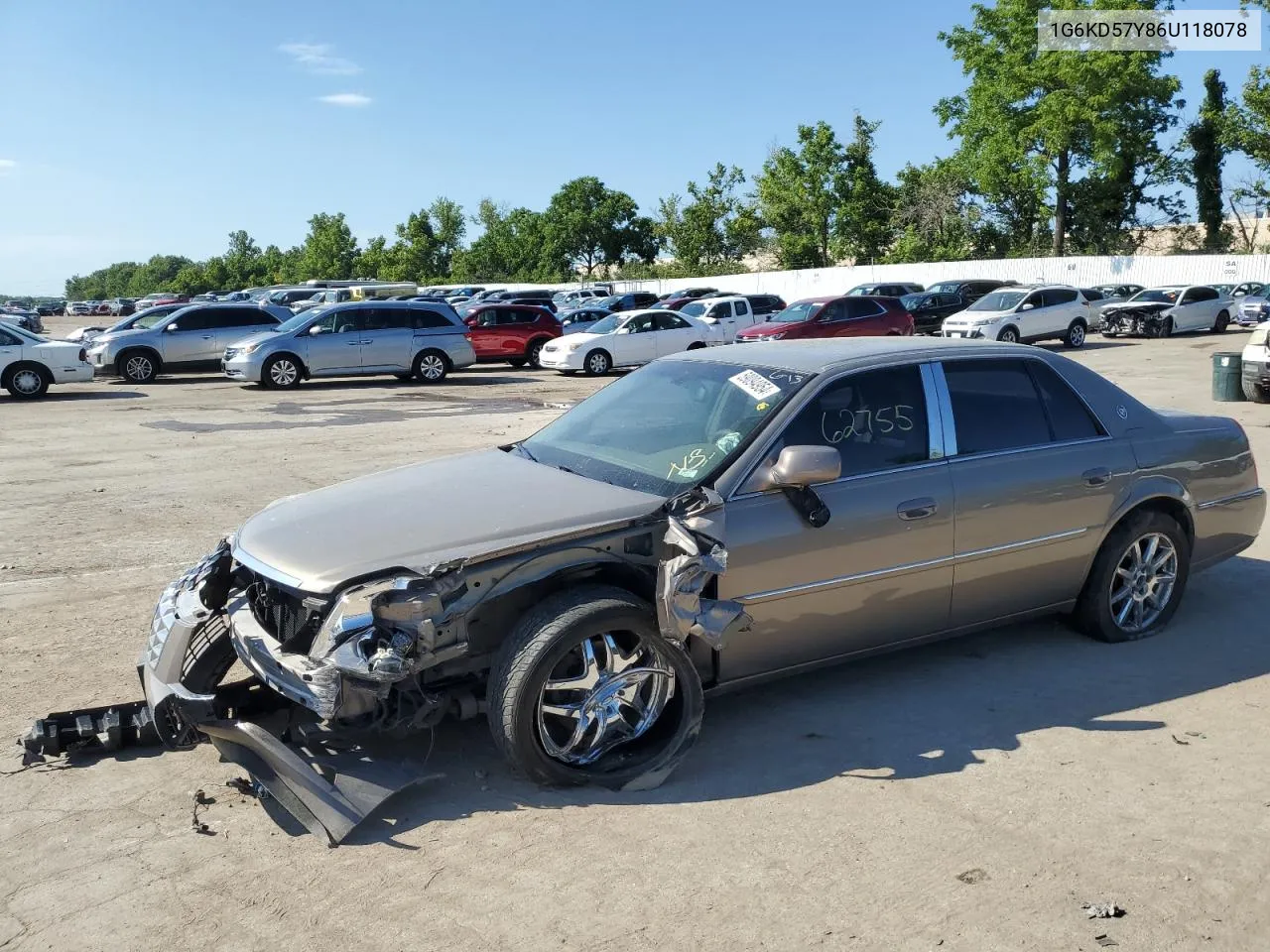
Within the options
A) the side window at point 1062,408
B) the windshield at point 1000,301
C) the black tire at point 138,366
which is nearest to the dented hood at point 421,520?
the side window at point 1062,408

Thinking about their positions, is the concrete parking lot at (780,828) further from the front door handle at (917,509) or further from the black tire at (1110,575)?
the front door handle at (917,509)

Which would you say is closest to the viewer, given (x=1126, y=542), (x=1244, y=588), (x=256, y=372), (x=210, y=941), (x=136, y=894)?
(x=210, y=941)

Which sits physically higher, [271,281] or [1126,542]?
[271,281]

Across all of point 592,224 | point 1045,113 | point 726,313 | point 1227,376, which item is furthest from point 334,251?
point 1227,376

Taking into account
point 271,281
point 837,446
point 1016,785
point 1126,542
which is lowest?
point 1016,785

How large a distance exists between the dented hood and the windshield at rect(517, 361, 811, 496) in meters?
0.19

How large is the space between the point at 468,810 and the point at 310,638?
850mm

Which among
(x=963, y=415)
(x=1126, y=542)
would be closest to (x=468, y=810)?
(x=963, y=415)

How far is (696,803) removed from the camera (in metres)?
4.01

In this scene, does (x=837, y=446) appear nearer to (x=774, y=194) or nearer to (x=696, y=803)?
(x=696, y=803)

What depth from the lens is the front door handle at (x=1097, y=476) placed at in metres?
5.42

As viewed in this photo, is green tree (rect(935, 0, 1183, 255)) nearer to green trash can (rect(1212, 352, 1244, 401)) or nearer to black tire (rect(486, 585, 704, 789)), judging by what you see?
green trash can (rect(1212, 352, 1244, 401))

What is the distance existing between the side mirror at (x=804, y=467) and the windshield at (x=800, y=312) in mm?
22652

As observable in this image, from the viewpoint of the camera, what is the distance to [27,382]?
20.1 meters
